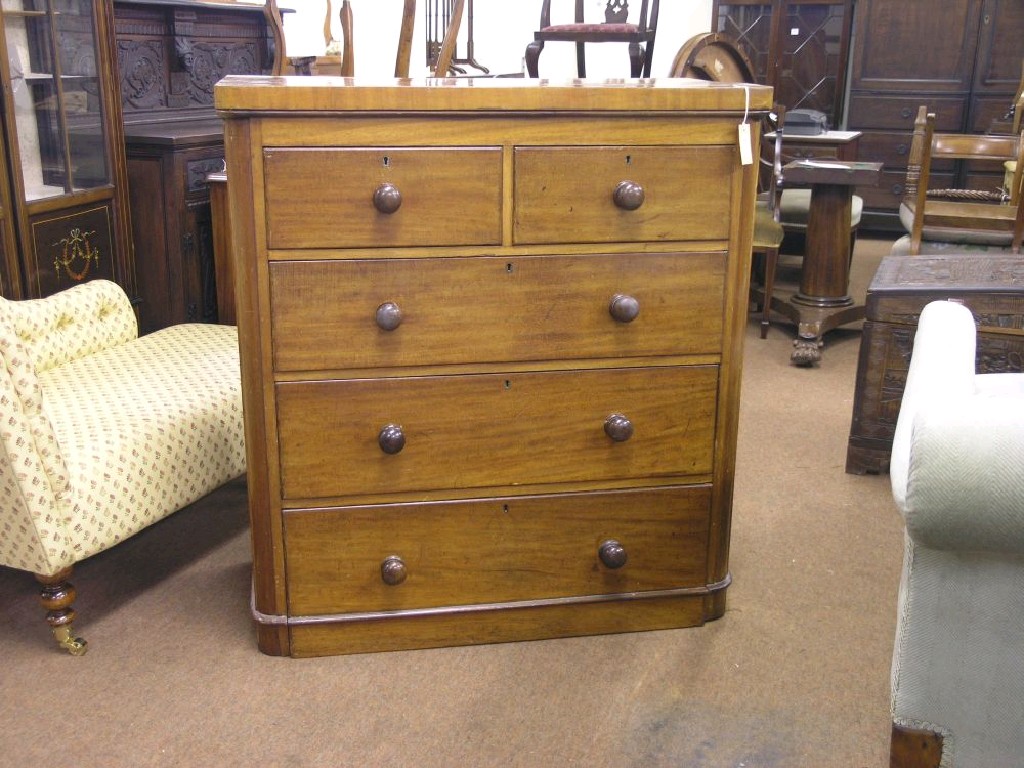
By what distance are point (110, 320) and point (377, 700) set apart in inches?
58.1

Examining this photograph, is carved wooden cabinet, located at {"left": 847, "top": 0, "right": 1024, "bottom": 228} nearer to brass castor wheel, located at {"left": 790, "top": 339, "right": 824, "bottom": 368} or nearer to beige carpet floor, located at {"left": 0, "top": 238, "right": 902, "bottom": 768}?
brass castor wheel, located at {"left": 790, "top": 339, "right": 824, "bottom": 368}

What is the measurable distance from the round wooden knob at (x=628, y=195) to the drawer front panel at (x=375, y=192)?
9.4 inches

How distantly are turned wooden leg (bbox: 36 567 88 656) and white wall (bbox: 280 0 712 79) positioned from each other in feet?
18.4

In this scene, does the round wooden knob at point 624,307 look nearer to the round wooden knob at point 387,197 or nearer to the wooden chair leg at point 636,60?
the round wooden knob at point 387,197

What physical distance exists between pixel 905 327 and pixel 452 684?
6.04 ft

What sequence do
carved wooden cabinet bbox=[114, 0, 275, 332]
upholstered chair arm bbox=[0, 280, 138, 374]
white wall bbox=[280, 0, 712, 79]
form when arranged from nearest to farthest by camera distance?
upholstered chair arm bbox=[0, 280, 138, 374], carved wooden cabinet bbox=[114, 0, 275, 332], white wall bbox=[280, 0, 712, 79]

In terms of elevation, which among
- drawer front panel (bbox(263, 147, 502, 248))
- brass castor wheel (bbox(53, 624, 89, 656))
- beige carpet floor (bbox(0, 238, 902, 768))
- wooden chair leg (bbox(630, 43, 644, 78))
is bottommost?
beige carpet floor (bbox(0, 238, 902, 768))

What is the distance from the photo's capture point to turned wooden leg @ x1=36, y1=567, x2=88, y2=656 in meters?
2.30

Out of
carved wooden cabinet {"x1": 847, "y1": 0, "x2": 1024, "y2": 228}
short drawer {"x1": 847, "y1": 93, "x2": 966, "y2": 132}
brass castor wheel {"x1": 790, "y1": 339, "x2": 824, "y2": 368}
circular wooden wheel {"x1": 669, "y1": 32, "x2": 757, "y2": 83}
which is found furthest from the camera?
short drawer {"x1": 847, "y1": 93, "x2": 966, "y2": 132}

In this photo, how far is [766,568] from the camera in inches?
110

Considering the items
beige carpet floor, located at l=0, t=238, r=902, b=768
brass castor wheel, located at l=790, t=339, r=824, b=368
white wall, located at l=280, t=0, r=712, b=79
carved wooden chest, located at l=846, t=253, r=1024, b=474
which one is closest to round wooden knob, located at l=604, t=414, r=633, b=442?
beige carpet floor, located at l=0, t=238, r=902, b=768

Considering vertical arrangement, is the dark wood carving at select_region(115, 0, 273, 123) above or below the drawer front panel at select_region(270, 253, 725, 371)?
above

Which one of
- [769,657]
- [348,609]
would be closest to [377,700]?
[348,609]

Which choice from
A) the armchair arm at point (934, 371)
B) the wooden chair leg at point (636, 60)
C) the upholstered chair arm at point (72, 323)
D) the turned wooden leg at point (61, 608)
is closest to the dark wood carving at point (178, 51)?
the upholstered chair arm at point (72, 323)
